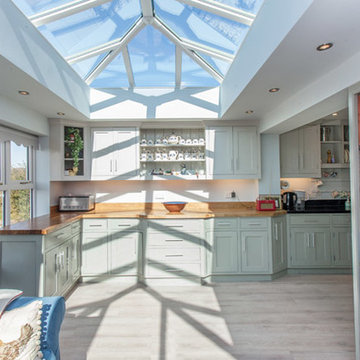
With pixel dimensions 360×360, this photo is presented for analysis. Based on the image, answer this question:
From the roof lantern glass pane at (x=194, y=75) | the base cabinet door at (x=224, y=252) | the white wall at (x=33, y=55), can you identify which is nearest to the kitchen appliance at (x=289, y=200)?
the base cabinet door at (x=224, y=252)

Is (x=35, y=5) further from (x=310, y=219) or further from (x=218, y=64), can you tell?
(x=310, y=219)

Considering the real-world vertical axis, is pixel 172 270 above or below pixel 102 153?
below

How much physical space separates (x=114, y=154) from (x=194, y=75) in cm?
164

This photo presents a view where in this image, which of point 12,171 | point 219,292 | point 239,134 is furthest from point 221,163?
point 12,171

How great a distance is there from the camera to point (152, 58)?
339cm

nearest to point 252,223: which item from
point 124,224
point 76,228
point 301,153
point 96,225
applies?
point 301,153

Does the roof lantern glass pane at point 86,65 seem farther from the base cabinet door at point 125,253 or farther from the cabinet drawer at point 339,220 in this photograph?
the cabinet drawer at point 339,220

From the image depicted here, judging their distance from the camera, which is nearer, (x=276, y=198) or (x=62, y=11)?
(x=62, y=11)

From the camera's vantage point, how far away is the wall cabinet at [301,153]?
13.8 ft

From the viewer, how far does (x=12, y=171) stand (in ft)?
10.5

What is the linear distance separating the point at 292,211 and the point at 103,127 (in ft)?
10.1

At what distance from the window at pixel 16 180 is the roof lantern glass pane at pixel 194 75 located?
91.7 inches

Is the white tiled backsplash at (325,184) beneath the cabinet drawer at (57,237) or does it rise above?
above

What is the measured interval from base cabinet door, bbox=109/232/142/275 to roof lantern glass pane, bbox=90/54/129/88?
2.18 metres
